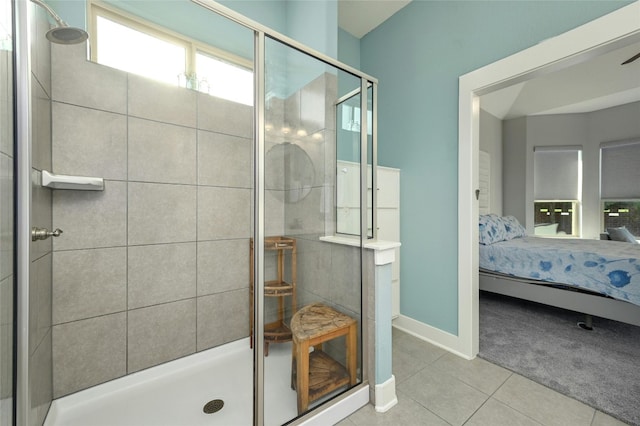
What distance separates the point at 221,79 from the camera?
6.44 ft

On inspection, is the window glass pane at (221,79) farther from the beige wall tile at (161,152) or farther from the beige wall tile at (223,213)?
the beige wall tile at (223,213)

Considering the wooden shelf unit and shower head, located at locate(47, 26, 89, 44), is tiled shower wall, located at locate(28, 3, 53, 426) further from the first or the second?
the wooden shelf unit

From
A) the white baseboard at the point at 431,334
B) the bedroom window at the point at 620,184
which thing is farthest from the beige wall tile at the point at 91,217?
the bedroom window at the point at 620,184

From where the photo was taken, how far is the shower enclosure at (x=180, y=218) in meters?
1.07

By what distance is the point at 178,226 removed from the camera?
1.77 metres

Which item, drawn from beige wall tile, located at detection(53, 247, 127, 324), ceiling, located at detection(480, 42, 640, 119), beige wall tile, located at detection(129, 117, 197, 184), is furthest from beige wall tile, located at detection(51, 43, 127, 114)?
ceiling, located at detection(480, 42, 640, 119)

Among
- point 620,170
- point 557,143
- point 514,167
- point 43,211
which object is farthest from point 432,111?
point 620,170

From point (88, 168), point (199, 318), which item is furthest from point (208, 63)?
point (199, 318)

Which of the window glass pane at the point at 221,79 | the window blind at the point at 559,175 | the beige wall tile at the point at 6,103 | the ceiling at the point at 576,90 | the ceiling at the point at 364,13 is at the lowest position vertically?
the beige wall tile at the point at 6,103

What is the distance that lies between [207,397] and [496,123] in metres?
5.62

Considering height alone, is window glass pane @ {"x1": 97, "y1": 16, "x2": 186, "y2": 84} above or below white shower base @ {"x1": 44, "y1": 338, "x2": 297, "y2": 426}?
above

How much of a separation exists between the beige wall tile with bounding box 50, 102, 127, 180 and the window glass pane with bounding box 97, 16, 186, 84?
1.12 feet

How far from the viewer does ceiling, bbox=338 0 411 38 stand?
2.34 m

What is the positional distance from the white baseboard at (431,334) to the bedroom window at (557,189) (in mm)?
3701
